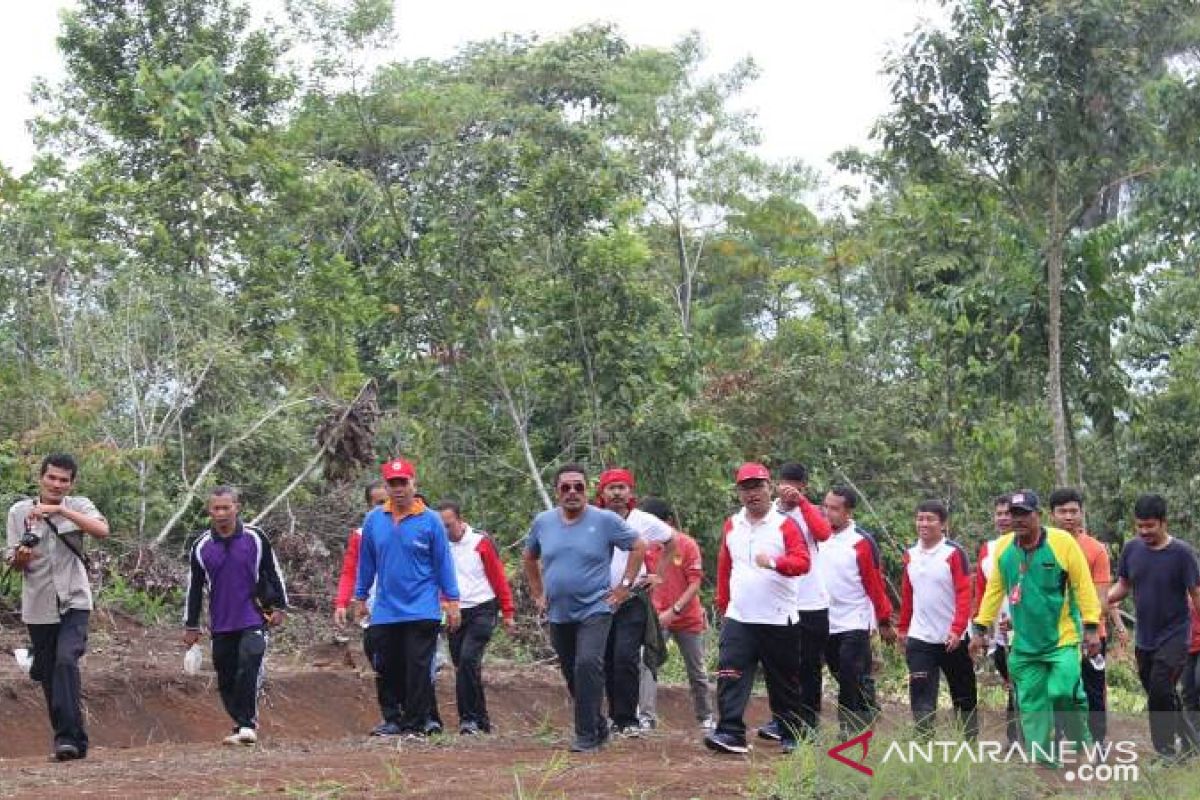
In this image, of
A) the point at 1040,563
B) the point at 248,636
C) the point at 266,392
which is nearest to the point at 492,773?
the point at 248,636

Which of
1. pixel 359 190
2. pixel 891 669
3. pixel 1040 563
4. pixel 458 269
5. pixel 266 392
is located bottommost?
pixel 891 669

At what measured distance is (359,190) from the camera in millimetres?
25484

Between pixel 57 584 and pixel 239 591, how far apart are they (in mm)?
1207

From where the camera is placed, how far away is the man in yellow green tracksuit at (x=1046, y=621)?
9.22 metres

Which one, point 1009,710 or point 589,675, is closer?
point 589,675

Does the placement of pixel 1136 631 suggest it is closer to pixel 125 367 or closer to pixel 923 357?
pixel 125 367

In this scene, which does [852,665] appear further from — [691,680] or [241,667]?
[241,667]

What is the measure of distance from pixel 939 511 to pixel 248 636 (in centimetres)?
451

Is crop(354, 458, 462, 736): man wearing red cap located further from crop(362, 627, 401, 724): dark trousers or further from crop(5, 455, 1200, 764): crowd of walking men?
crop(362, 627, 401, 724): dark trousers

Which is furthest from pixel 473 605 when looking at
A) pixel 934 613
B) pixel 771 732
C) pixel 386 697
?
pixel 934 613

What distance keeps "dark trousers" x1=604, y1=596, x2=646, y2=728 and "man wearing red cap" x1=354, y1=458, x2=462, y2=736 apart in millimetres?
1114

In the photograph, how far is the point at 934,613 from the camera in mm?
10773

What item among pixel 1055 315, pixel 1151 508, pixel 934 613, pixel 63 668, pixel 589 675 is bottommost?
pixel 589 675

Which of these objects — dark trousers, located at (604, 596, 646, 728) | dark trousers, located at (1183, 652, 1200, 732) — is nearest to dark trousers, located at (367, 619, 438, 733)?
dark trousers, located at (604, 596, 646, 728)
